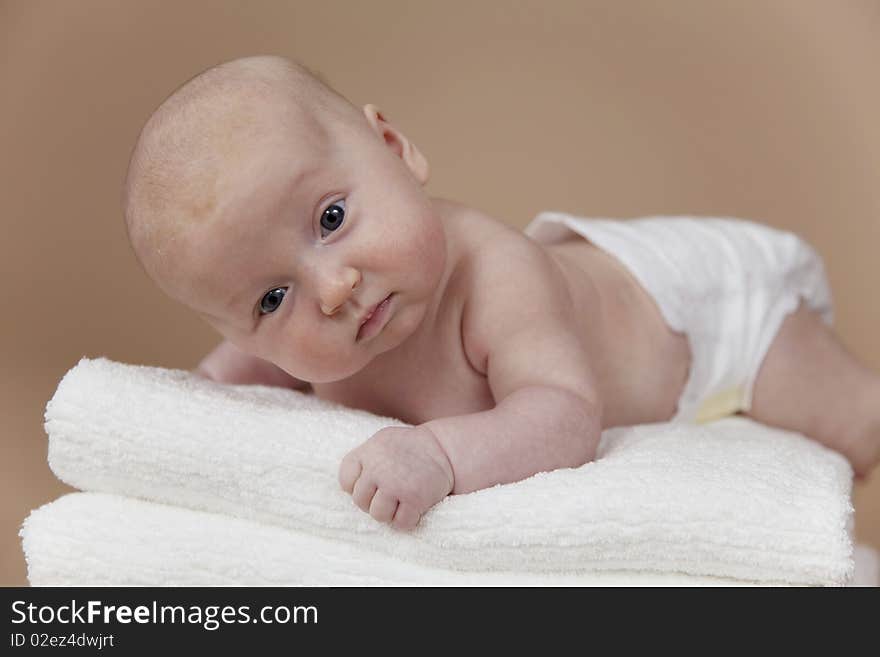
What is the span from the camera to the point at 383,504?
3.08 feet

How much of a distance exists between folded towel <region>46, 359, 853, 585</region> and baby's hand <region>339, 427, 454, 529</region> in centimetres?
2

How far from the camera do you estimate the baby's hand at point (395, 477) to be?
3.08 ft

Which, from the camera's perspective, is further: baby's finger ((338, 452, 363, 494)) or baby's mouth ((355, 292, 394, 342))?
baby's mouth ((355, 292, 394, 342))

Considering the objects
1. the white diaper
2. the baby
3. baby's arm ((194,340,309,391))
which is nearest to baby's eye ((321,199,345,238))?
the baby

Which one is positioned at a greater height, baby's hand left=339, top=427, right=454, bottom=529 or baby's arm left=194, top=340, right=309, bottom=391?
baby's arm left=194, top=340, right=309, bottom=391

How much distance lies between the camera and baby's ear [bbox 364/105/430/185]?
1.21 m

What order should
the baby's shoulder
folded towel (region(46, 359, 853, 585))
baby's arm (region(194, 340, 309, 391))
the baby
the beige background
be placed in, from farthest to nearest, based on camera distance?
the beige background < baby's arm (region(194, 340, 309, 391)) < the baby's shoulder < the baby < folded towel (region(46, 359, 853, 585))

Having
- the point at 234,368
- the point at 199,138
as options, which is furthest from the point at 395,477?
the point at 234,368

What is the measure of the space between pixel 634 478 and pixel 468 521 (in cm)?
15

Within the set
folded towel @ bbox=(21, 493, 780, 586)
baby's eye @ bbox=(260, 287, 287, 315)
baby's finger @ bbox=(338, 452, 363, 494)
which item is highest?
baby's eye @ bbox=(260, 287, 287, 315)

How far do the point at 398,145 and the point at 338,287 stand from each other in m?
0.25

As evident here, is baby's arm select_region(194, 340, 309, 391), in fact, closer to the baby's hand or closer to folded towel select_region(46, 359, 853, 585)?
folded towel select_region(46, 359, 853, 585)

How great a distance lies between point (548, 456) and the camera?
1.05m

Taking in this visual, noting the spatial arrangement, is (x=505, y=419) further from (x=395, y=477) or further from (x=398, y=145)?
(x=398, y=145)
